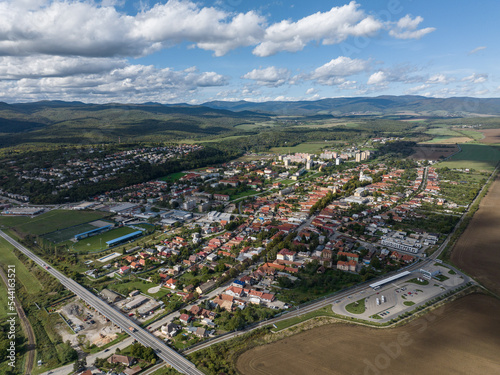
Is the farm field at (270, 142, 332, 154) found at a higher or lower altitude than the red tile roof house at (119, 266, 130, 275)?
higher

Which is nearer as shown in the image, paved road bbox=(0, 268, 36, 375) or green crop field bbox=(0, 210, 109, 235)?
paved road bbox=(0, 268, 36, 375)

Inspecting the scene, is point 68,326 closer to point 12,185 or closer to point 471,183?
point 12,185

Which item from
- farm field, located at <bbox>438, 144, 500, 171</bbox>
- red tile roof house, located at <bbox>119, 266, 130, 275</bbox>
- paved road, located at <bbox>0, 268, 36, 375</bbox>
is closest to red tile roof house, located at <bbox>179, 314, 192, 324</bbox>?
paved road, located at <bbox>0, 268, 36, 375</bbox>

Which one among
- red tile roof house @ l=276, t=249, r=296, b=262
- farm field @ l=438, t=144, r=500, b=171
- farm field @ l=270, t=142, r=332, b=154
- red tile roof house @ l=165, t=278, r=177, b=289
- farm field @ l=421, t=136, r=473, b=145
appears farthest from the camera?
farm field @ l=421, t=136, r=473, b=145

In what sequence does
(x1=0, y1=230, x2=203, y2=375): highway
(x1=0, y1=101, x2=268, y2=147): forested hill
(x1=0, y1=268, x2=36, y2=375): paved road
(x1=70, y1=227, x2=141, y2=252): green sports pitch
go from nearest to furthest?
(x1=0, y1=230, x2=203, y2=375): highway → (x1=0, y1=268, x2=36, y2=375): paved road → (x1=70, y1=227, x2=141, y2=252): green sports pitch → (x1=0, y1=101, x2=268, y2=147): forested hill

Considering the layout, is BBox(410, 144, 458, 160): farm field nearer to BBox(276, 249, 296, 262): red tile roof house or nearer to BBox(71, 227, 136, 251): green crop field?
BBox(276, 249, 296, 262): red tile roof house

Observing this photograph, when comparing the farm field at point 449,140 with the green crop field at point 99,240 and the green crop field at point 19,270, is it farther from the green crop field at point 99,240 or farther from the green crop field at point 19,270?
the green crop field at point 19,270

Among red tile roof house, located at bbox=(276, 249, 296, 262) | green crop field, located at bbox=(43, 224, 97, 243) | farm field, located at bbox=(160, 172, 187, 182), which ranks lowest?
green crop field, located at bbox=(43, 224, 97, 243)
